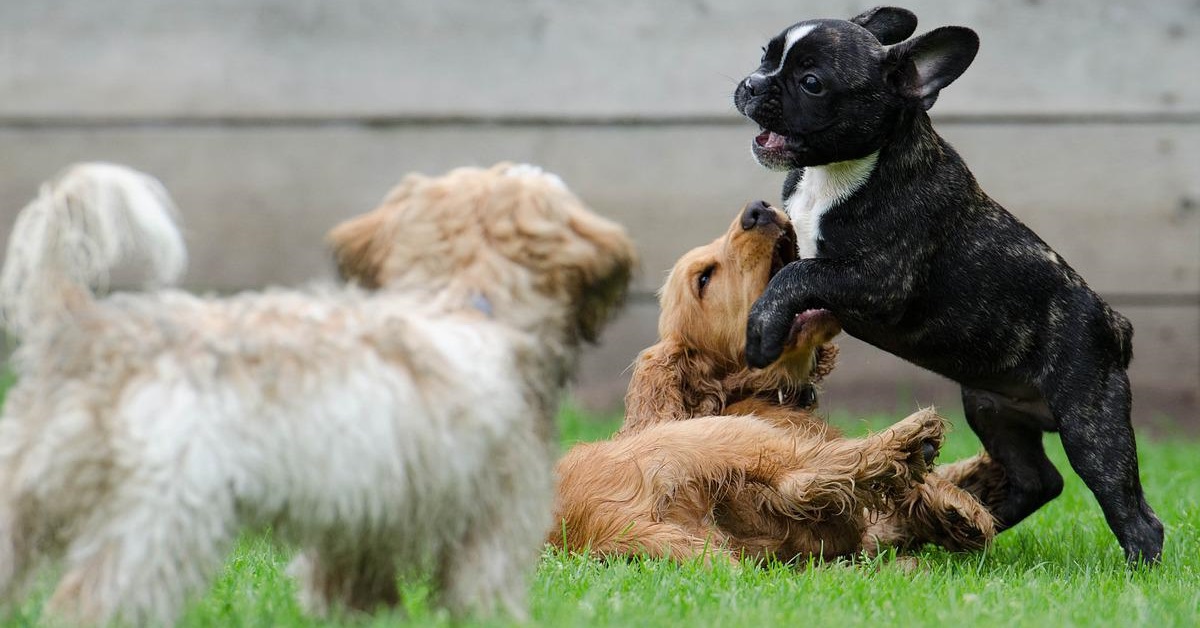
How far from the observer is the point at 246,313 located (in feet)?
10.8

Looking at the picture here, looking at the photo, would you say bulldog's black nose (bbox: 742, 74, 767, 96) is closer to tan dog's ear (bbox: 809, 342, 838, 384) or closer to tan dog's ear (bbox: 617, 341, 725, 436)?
tan dog's ear (bbox: 617, 341, 725, 436)

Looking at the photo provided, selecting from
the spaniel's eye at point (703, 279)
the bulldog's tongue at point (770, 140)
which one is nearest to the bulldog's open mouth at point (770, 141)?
the bulldog's tongue at point (770, 140)

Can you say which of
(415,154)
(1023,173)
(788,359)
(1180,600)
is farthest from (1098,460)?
(415,154)

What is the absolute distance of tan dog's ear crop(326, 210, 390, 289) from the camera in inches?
145

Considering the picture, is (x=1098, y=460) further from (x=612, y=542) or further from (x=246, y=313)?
(x=246, y=313)

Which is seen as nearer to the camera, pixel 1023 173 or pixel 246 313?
pixel 246 313

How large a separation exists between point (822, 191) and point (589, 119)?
4.56m

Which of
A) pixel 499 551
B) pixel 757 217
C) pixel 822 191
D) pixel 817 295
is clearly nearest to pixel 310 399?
pixel 499 551

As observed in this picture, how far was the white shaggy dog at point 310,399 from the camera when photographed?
118 inches

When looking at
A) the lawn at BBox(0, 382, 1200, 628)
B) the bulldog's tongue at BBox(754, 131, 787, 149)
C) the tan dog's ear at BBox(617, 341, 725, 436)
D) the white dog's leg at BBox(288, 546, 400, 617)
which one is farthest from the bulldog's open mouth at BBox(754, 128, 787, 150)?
the white dog's leg at BBox(288, 546, 400, 617)

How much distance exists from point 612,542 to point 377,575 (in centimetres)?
146

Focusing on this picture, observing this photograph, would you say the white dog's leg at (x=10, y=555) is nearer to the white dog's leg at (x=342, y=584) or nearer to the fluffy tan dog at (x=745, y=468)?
the white dog's leg at (x=342, y=584)

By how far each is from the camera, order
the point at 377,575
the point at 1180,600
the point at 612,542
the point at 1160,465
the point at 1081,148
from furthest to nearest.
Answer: the point at 1081,148, the point at 1160,465, the point at 612,542, the point at 1180,600, the point at 377,575

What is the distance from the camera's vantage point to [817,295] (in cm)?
500
